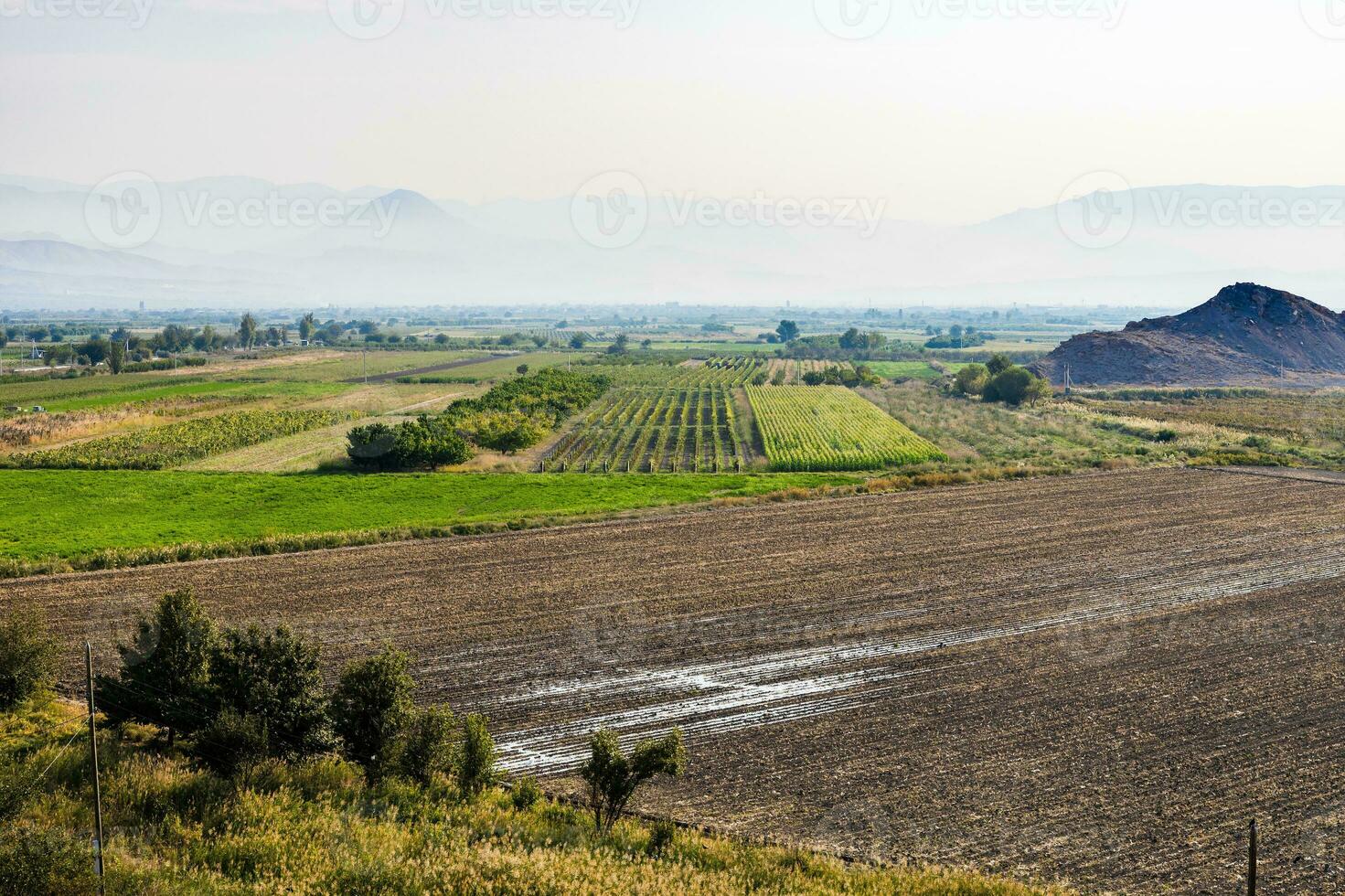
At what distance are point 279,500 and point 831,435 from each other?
37.4 m

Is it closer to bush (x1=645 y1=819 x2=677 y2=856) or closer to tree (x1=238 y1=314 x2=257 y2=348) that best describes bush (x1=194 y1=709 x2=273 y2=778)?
bush (x1=645 y1=819 x2=677 y2=856)

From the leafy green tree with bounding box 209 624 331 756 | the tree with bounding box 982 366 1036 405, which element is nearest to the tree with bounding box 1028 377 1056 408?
the tree with bounding box 982 366 1036 405

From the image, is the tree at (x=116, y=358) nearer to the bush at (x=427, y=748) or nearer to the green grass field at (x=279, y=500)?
the green grass field at (x=279, y=500)

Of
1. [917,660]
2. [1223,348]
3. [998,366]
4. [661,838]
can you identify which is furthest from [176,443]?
[1223,348]

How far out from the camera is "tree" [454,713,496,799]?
56.3 ft

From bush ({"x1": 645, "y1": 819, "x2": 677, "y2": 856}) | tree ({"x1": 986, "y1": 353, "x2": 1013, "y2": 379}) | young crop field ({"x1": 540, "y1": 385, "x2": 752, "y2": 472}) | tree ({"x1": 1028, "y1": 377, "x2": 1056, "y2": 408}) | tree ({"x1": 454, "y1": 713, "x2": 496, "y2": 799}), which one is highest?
tree ({"x1": 986, "y1": 353, "x2": 1013, "y2": 379})

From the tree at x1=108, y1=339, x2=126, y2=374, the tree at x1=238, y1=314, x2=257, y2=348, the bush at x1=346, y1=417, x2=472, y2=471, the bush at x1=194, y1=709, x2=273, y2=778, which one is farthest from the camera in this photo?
Answer: the tree at x1=238, y1=314, x2=257, y2=348

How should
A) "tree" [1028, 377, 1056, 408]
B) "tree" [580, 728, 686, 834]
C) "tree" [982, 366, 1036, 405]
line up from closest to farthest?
"tree" [580, 728, 686, 834] < "tree" [1028, 377, 1056, 408] < "tree" [982, 366, 1036, 405]

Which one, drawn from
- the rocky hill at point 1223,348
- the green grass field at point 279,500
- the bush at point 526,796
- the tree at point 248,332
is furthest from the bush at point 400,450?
the tree at point 248,332

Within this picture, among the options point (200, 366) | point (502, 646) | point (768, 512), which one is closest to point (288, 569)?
point (502, 646)

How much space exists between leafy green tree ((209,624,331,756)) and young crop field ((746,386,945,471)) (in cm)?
4074

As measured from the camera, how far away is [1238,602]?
96.9ft

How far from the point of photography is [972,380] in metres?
102

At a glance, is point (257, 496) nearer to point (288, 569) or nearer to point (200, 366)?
point (288, 569)
